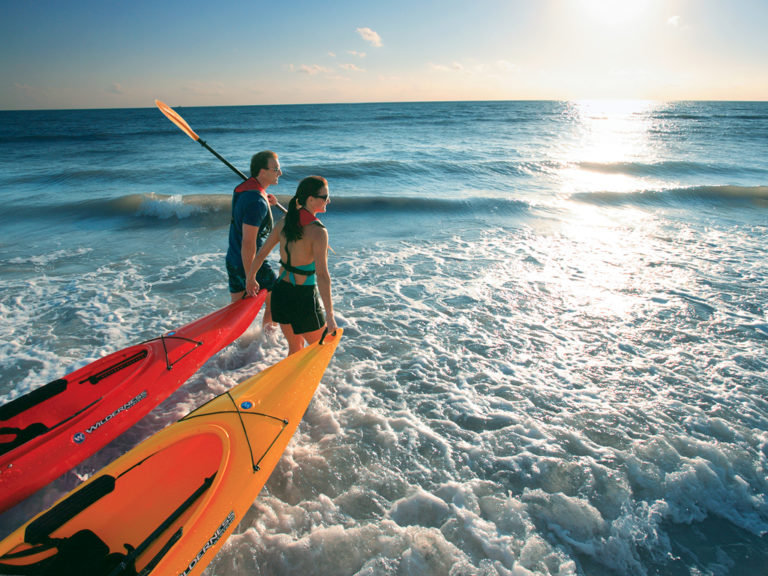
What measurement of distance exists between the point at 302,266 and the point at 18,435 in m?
2.49

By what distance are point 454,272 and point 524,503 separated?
4833 mm

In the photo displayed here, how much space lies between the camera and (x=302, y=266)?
333 centimetres

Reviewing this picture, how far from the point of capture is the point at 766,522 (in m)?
2.93

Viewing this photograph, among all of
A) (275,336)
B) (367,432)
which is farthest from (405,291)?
(367,432)

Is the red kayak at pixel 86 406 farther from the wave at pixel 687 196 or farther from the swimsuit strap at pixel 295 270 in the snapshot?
the wave at pixel 687 196

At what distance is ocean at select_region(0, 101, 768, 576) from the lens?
283 cm

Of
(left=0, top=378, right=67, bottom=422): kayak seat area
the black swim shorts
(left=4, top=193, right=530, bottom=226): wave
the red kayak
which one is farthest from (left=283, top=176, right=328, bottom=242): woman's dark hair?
(left=4, top=193, right=530, bottom=226): wave

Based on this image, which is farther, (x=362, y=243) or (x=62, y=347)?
(x=362, y=243)

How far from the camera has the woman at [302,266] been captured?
302 centimetres

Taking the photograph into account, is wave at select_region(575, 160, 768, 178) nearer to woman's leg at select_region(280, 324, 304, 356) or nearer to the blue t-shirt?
the blue t-shirt

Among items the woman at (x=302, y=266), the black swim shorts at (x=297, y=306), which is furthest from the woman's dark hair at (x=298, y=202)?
the black swim shorts at (x=297, y=306)

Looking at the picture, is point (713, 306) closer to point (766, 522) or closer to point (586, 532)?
point (766, 522)

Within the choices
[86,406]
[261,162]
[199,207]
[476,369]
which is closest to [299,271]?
[261,162]

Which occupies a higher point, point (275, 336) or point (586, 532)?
point (275, 336)
